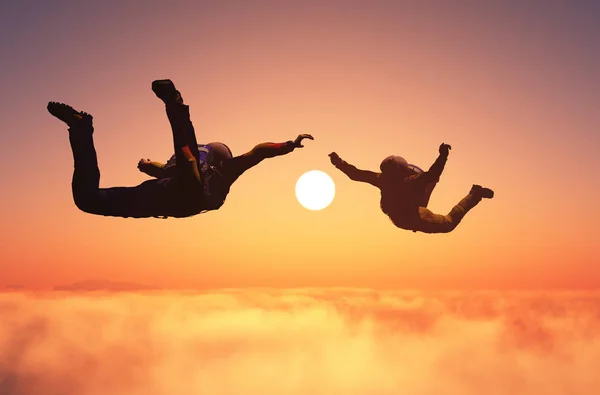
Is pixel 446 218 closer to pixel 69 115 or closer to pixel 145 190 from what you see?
pixel 145 190

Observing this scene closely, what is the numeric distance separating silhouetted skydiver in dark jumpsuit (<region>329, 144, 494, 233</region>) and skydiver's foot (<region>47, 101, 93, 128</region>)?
7.16 m

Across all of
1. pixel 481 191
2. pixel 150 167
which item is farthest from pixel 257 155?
pixel 481 191

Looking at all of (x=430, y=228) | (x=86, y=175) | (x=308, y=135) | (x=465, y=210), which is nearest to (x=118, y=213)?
(x=86, y=175)

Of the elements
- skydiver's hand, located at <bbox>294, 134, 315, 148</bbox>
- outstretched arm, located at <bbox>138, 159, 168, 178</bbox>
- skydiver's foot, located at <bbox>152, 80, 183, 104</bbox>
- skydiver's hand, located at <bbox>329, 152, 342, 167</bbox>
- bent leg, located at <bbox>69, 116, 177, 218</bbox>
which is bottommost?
bent leg, located at <bbox>69, 116, 177, 218</bbox>

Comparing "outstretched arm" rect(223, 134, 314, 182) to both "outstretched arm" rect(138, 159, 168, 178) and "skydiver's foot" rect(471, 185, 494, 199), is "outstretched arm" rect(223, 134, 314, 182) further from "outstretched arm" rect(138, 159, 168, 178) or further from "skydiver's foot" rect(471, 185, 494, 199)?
"skydiver's foot" rect(471, 185, 494, 199)

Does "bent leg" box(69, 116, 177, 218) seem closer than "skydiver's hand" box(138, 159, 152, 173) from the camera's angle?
Yes

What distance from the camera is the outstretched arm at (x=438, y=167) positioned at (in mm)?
12398

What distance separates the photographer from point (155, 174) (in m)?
11.1

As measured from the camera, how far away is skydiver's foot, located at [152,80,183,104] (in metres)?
8.01

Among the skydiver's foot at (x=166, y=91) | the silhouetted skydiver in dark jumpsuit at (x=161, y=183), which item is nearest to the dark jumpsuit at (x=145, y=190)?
the silhouetted skydiver in dark jumpsuit at (x=161, y=183)

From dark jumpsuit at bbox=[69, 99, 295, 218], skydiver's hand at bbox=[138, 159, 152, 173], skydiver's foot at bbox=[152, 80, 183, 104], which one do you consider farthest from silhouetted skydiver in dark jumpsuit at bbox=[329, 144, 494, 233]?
skydiver's foot at bbox=[152, 80, 183, 104]

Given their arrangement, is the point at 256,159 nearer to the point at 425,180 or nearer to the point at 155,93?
the point at 155,93

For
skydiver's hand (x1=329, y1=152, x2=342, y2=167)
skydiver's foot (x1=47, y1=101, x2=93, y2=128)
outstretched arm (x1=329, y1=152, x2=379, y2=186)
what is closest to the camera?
skydiver's foot (x1=47, y1=101, x2=93, y2=128)

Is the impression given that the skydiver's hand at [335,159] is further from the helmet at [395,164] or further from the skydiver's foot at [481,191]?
the skydiver's foot at [481,191]
